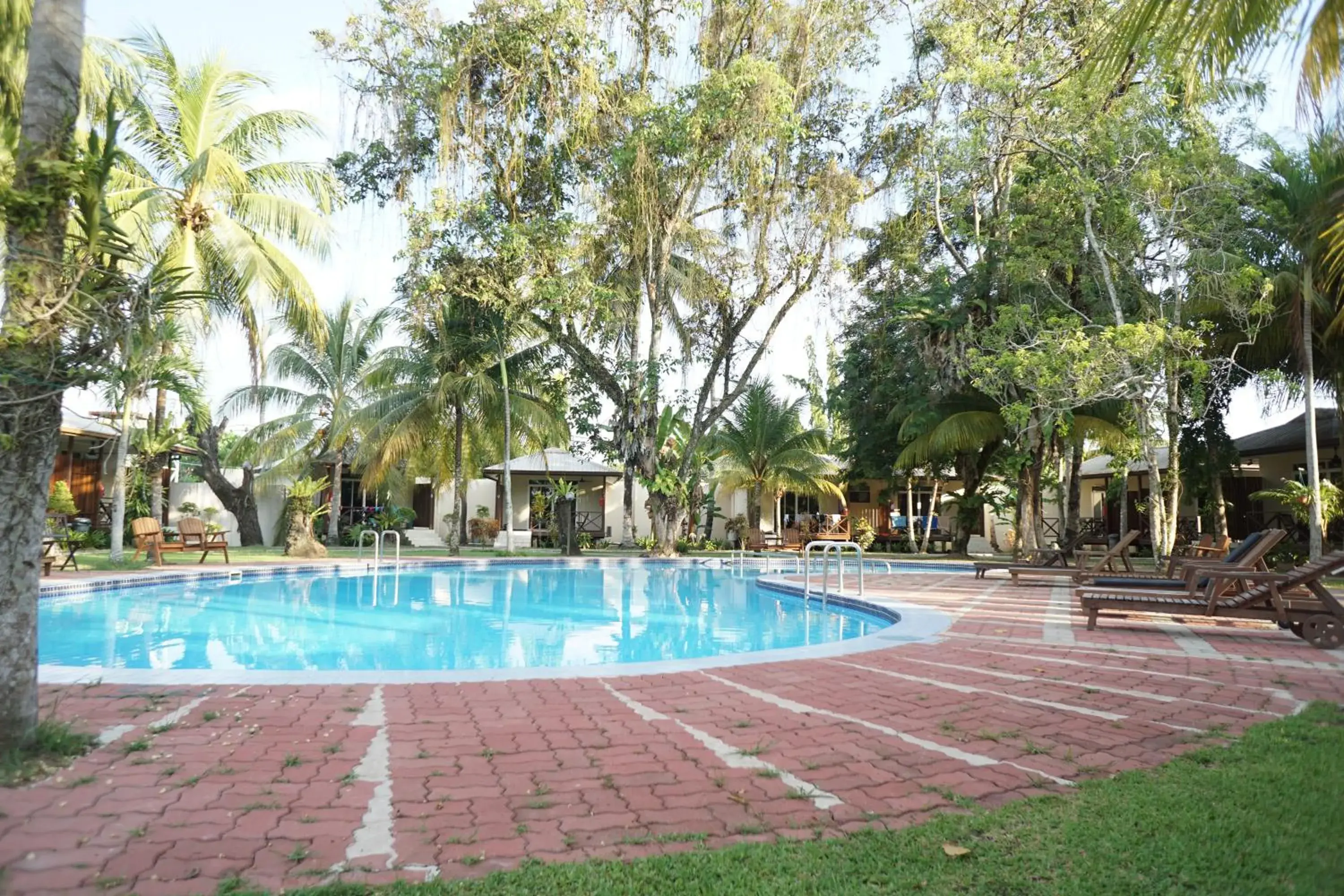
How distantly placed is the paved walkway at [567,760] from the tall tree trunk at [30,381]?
517 mm

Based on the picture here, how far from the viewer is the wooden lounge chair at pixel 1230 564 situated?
25.3 feet

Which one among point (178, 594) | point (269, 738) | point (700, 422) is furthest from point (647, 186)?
point (269, 738)

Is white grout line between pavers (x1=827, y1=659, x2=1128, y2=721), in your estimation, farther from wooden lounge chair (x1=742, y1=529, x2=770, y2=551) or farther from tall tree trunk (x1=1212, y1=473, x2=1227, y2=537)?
tall tree trunk (x1=1212, y1=473, x2=1227, y2=537)

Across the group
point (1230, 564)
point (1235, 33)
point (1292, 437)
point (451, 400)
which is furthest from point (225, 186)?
point (1292, 437)

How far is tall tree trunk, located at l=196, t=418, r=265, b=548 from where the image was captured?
21.7m

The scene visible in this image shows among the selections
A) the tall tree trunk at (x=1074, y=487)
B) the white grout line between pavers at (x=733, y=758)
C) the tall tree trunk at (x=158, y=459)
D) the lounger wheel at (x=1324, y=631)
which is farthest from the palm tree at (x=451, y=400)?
the lounger wheel at (x=1324, y=631)

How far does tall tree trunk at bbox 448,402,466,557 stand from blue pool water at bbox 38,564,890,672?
6833 millimetres

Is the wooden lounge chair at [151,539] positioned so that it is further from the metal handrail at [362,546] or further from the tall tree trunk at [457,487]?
the tall tree trunk at [457,487]

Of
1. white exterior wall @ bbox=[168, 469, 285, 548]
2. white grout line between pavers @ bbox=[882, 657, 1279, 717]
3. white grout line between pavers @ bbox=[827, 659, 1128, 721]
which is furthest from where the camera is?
white exterior wall @ bbox=[168, 469, 285, 548]

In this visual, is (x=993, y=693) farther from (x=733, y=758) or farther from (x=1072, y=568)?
(x=1072, y=568)

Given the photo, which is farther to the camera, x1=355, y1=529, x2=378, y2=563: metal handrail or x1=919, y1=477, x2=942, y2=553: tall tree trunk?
x1=919, y1=477, x2=942, y2=553: tall tree trunk

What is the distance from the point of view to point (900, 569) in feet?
56.3

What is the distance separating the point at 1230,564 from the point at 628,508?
55.4ft

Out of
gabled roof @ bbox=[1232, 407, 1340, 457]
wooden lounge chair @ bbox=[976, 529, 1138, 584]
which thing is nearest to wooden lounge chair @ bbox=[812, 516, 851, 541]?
wooden lounge chair @ bbox=[976, 529, 1138, 584]
